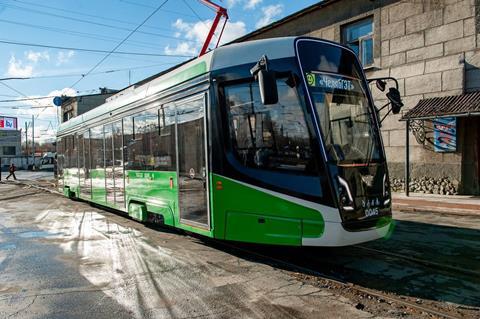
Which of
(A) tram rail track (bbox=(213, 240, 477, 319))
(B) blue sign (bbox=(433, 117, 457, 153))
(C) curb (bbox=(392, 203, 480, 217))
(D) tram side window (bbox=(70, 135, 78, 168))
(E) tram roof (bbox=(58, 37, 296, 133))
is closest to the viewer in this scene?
(A) tram rail track (bbox=(213, 240, 477, 319))

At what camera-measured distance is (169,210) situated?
8234 millimetres

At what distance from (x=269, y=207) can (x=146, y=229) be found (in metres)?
4.85

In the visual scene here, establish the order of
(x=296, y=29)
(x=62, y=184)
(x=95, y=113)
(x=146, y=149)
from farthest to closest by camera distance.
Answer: (x=296, y=29) < (x=62, y=184) < (x=95, y=113) < (x=146, y=149)

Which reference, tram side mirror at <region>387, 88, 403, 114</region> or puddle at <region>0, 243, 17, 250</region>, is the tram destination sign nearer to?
puddle at <region>0, 243, 17, 250</region>

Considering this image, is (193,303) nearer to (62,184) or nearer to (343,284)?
(343,284)

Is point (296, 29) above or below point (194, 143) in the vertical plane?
above

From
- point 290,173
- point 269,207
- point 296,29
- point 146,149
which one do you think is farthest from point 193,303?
point 296,29

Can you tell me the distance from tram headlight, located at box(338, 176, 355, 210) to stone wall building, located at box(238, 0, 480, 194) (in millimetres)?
9337

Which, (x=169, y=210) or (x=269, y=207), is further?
(x=169, y=210)

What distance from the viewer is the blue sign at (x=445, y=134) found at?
1521 cm

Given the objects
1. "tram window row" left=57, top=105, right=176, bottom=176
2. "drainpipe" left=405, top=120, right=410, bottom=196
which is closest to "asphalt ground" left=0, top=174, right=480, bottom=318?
"tram window row" left=57, top=105, right=176, bottom=176

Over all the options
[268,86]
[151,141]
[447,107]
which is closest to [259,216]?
[268,86]

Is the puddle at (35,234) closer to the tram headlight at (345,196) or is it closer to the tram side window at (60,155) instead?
the tram headlight at (345,196)

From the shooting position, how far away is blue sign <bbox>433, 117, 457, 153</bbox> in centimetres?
1521
